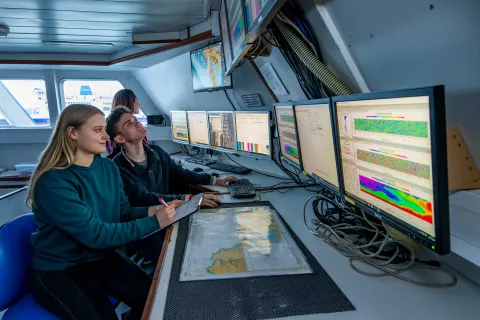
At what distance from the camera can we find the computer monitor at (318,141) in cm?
118

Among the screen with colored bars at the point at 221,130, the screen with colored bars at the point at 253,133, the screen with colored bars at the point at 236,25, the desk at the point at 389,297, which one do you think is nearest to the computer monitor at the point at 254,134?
the screen with colored bars at the point at 253,133

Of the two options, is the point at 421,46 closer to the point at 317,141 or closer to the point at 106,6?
the point at 317,141

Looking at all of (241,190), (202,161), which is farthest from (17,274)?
(202,161)

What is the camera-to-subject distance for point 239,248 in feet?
3.46

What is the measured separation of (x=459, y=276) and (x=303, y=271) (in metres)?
0.44

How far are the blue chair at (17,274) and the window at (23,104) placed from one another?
358 centimetres

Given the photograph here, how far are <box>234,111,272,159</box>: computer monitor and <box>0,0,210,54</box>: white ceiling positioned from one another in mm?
867

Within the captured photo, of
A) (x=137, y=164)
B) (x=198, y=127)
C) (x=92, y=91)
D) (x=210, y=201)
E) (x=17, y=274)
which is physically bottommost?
(x=17, y=274)

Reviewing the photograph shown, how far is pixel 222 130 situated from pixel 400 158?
2005mm

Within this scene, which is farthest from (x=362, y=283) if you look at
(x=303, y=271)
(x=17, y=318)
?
(x=17, y=318)

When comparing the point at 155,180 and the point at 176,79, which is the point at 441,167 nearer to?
the point at 155,180

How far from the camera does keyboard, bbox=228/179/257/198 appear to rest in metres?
1.70

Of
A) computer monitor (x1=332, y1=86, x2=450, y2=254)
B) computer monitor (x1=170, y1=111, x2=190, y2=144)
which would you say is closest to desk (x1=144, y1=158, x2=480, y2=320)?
computer monitor (x1=332, y1=86, x2=450, y2=254)

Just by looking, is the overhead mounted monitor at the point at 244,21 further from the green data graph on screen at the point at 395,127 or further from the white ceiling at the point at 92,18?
the green data graph on screen at the point at 395,127
